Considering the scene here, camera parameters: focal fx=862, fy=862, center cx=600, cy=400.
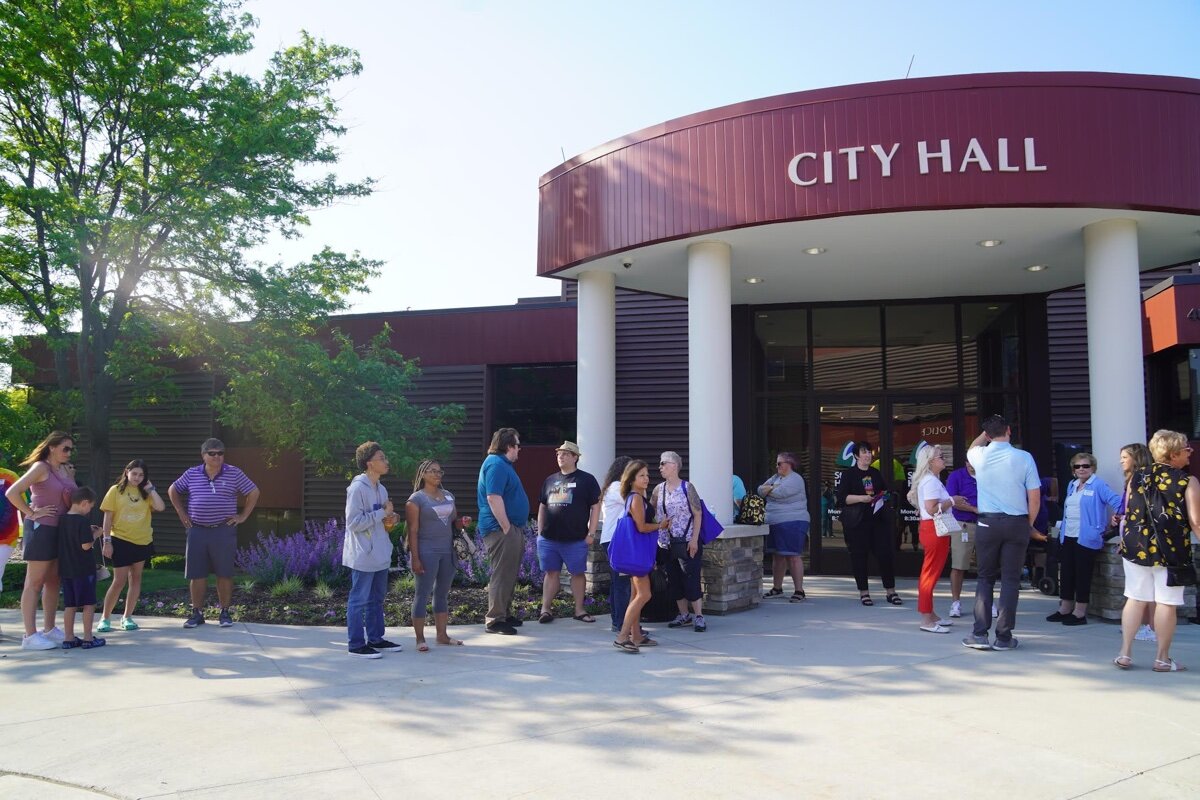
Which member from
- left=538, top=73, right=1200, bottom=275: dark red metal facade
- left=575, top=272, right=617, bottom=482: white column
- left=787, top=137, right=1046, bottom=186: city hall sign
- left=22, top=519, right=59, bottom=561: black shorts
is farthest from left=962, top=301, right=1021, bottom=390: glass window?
left=22, top=519, right=59, bottom=561: black shorts

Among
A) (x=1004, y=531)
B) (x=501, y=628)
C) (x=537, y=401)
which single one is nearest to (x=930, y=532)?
(x=1004, y=531)

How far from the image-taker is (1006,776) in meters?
4.09

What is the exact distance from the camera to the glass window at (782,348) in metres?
11.9

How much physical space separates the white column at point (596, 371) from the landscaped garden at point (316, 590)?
1.32m

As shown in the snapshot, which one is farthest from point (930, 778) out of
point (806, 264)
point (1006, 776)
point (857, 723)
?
point (806, 264)

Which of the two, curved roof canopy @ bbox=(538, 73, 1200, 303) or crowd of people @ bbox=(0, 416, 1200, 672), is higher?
curved roof canopy @ bbox=(538, 73, 1200, 303)

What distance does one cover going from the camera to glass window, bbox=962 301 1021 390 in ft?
37.7

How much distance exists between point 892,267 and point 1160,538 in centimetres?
483

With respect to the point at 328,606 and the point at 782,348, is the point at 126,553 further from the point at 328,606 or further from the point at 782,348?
the point at 782,348

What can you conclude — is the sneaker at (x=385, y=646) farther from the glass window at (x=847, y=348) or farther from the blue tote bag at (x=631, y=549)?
the glass window at (x=847, y=348)

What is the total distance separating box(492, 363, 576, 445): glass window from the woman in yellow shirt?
8.03 metres

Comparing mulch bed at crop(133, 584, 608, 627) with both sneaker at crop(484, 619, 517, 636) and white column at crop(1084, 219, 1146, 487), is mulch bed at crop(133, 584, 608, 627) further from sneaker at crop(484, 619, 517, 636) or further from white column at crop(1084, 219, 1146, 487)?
white column at crop(1084, 219, 1146, 487)

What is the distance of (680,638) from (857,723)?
8.80 feet

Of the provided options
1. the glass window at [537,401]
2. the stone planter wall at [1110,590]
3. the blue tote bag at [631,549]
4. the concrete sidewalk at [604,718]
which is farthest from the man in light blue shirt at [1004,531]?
the glass window at [537,401]
